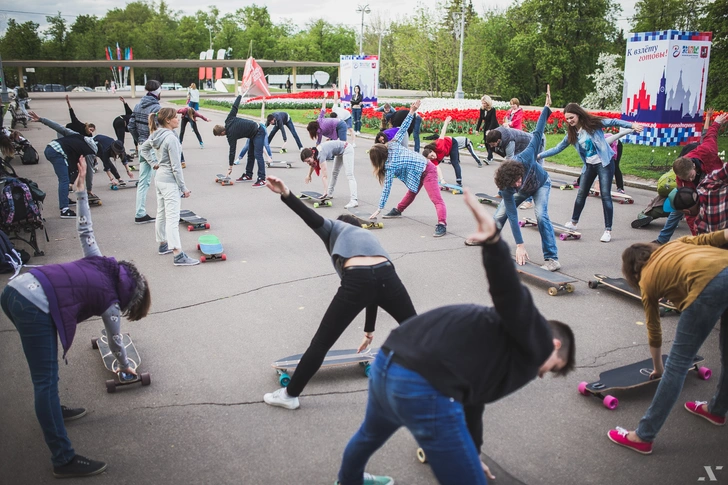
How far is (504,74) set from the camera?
45125 millimetres

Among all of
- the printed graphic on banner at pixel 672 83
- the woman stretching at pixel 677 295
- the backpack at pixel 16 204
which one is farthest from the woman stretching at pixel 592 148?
the printed graphic on banner at pixel 672 83

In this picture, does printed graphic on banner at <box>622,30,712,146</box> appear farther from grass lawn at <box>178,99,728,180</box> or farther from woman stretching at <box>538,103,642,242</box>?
woman stretching at <box>538,103,642,242</box>

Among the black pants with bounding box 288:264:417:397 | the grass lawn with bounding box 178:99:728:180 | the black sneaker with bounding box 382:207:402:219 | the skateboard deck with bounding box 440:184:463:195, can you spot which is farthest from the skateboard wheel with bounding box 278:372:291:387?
the grass lawn with bounding box 178:99:728:180

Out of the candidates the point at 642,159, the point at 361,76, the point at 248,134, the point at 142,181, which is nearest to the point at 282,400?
the point at 142,181

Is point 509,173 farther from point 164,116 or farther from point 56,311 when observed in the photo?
point 164,116

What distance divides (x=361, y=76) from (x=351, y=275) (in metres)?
27.4

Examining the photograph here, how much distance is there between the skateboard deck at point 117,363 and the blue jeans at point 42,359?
112 centimetres

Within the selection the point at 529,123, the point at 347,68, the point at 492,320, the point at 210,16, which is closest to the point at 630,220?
the point at 492,320

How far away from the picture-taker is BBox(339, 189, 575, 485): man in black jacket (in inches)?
89.4

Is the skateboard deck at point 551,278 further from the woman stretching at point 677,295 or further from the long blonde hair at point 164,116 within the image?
the long blonde hair at point 164,116

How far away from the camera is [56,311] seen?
3.51 m

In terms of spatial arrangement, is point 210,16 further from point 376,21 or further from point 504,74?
point 504,74

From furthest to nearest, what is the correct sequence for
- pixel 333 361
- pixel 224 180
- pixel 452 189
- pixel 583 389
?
1. pixel 224 180
2. pixel 452 189
3. pixel 333 361
4. pixel 583 389

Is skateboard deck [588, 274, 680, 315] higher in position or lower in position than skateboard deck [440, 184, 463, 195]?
lower
